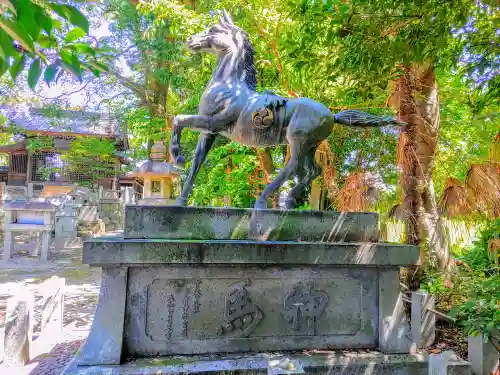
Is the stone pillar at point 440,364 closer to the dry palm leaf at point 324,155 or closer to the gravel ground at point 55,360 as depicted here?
the gravel ground at point 55,360

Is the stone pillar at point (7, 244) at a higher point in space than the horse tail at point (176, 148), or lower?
lower

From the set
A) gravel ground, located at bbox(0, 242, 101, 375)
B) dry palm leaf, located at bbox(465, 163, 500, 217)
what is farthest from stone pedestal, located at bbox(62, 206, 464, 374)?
dry palm leaf, located at bbox(465, 163, 500, 217)

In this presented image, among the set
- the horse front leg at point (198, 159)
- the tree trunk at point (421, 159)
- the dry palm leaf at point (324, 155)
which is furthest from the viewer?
the dry palm leaf at point (324, 155)

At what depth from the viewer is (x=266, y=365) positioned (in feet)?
7.96

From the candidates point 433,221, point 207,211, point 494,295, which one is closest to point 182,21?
point 207,211

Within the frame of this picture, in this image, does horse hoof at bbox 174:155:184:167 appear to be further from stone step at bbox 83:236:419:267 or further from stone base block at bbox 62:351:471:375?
stone base block at bbox 62:351:471:375

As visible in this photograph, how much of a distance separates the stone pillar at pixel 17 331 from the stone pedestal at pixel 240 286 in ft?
4.69

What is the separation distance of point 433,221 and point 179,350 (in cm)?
366

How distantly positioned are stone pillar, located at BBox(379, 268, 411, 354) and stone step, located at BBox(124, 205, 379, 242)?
1.19 ft

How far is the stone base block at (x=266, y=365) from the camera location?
2252mm

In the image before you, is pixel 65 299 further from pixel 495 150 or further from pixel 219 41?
pixel 495 150

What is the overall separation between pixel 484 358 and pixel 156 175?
5.37 m

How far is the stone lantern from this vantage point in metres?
6.38

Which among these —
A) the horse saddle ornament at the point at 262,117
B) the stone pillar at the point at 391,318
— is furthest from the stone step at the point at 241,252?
the horse saddle ornament at the point at 262,117
